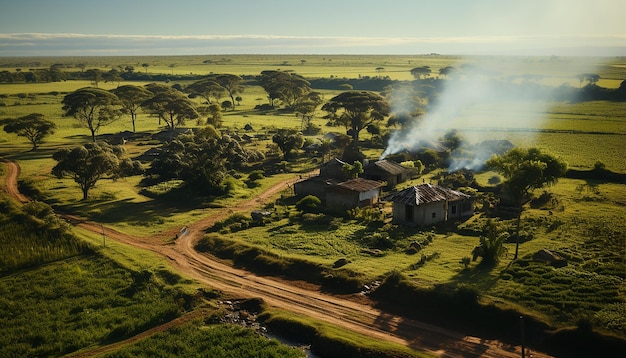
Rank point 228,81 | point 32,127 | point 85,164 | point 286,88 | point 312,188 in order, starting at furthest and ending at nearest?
1. point 228,81
2. point 286,88
3. point 32,127
4. point 312,188
5. point 85,164

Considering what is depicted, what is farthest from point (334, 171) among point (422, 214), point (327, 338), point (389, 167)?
point (327, 338)

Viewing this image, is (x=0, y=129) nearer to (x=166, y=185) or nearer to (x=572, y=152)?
(x=166, y=185)

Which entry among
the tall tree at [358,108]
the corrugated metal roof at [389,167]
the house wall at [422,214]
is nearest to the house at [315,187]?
the corrugated metal roof at [389,167]

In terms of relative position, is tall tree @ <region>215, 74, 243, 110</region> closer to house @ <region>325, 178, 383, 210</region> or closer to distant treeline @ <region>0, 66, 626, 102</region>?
distant treeline @ <region>0, 66, 626, 102</region>

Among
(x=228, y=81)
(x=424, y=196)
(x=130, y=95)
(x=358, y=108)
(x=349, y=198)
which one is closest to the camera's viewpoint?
(x=424, y=196)

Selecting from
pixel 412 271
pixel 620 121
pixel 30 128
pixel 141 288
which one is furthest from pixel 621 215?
pixel 30 128

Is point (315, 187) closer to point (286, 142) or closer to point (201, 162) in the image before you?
point (201, 162)
